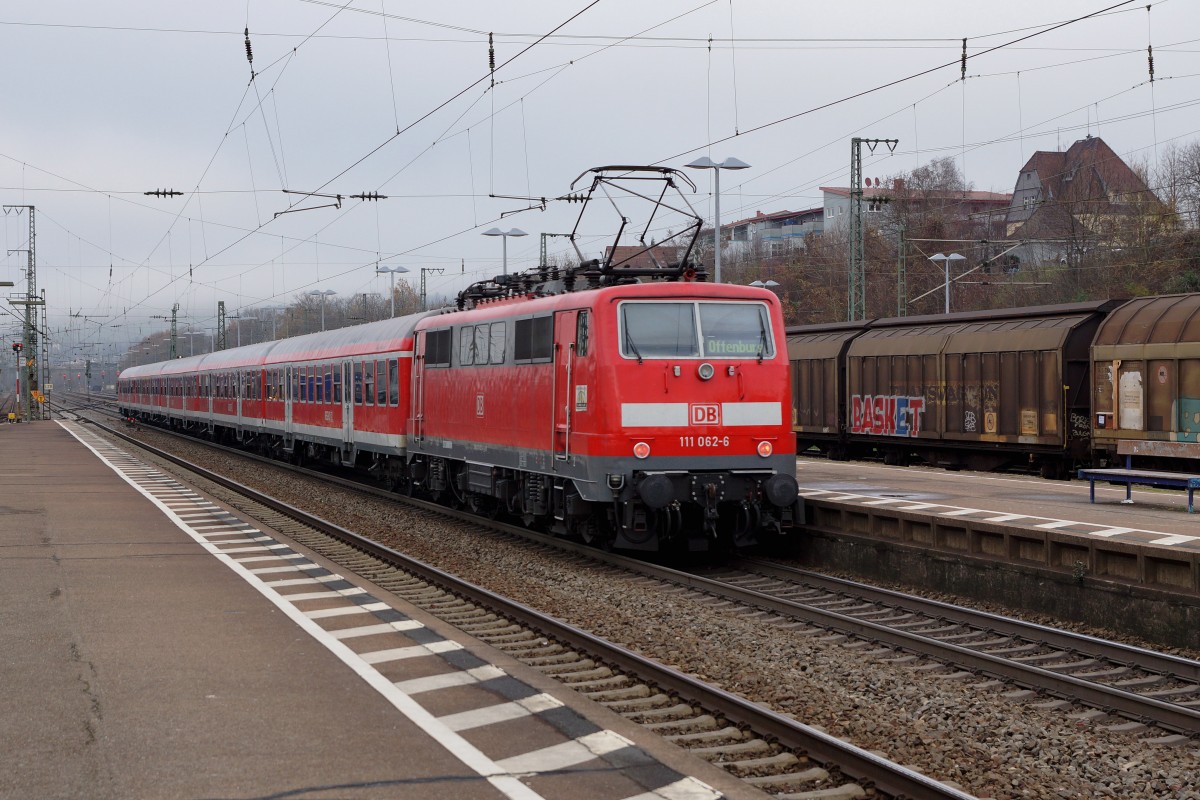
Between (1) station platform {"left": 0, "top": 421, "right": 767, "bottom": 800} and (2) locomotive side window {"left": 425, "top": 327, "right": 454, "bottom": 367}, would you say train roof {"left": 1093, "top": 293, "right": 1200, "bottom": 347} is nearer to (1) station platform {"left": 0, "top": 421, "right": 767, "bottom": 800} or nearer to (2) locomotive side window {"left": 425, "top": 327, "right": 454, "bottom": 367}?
(2) locomotive side window {"left": 425, "top": 327, "right": 454, "bottom": 367}

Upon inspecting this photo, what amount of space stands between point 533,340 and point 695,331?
2647 mm

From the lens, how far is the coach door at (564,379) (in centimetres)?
1484

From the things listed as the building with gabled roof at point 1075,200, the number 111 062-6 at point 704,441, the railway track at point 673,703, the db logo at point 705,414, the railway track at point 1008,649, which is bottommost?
the railway track at point 1008,649

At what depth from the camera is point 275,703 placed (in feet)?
25.8

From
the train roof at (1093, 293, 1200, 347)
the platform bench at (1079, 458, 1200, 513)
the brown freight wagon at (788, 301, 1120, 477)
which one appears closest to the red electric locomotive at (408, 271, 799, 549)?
the platform bench at (1079, 458, 1200, 513)

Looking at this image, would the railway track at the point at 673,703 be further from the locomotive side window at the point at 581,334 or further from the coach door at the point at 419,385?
the coach door at the point at 419,385

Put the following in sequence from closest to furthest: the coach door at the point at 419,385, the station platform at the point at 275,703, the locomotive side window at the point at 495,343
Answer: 1. the station platform at the point at 275,703
2. the locomotive side window at the point at 495,343
3. the coach door at the point at 419,385

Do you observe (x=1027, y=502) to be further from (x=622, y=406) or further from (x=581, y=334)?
(x=581, y=334)

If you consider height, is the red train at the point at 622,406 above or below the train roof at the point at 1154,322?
below

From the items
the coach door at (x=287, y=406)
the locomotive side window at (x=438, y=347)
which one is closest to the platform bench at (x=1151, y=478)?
the locomotive side window at (x=438, y=347)

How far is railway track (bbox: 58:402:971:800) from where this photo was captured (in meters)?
6.52

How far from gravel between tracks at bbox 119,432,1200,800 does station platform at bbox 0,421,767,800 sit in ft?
4.58

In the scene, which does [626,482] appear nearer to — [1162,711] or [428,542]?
[428,542]

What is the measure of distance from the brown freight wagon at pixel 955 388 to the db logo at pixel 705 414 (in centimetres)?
1117
